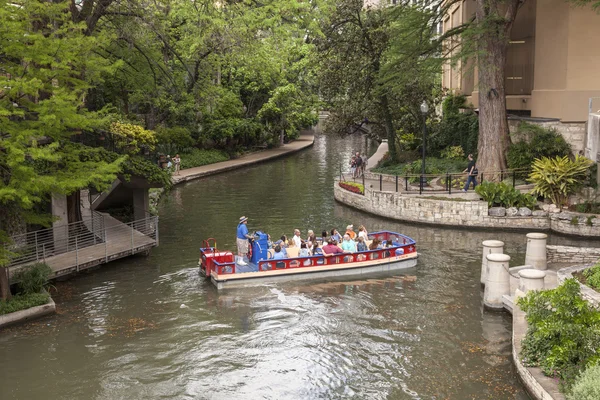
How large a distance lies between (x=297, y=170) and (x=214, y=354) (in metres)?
34.8

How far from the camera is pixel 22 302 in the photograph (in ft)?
59.6

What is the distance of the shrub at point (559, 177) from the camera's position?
28.6 meters

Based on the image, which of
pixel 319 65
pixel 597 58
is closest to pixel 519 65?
pixel 597 58

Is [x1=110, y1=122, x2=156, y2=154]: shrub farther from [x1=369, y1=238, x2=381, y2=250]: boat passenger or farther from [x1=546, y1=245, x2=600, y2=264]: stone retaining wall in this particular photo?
[x1=546, y1=245, x2=600, y2=264]: stone retaining wall

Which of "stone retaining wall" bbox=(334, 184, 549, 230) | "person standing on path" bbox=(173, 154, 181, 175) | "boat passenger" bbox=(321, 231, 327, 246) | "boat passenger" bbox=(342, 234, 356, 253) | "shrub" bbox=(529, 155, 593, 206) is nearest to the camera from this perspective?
"boat passenger" bbox=(342, 234, 356, 253)

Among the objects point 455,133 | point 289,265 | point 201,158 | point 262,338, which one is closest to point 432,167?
point 455,133

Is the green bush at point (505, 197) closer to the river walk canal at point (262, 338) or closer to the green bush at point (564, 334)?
the river walk canal at point (262, 338)

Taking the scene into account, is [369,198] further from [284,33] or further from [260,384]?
[260,384]

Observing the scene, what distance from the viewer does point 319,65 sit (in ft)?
140

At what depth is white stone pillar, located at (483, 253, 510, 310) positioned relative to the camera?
1855 centimetres

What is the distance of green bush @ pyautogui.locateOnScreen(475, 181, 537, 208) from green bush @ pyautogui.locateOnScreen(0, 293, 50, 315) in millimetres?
18721

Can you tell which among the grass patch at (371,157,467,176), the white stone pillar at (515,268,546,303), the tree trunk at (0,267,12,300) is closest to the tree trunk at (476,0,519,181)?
the grass patch at (371,157,467,176)

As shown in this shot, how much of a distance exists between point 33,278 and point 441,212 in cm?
1775

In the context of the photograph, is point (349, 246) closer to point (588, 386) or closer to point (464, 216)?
point (464, 216)
